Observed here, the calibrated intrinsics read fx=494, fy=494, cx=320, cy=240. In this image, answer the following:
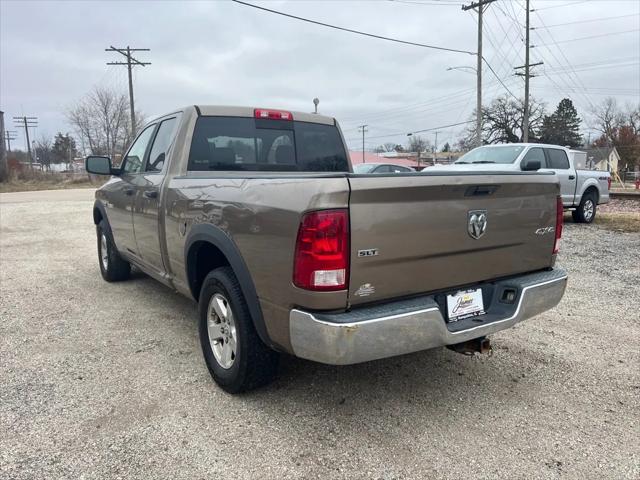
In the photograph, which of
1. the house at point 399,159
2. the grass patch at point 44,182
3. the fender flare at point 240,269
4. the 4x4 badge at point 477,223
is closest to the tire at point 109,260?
the fender flare at point 240,269

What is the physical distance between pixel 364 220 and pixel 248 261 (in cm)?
78

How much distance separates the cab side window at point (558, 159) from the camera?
449 inches

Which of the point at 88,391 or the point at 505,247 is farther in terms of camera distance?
the point at 88,391

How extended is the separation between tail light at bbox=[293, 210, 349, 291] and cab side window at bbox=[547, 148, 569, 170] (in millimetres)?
10461

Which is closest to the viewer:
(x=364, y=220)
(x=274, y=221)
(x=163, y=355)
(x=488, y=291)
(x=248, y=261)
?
A: (x=364, y=220)

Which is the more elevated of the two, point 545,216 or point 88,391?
point 545,216

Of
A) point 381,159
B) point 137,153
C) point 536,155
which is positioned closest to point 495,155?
point 536,155

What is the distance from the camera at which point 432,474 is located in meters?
2.46

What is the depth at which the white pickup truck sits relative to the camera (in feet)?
35.0

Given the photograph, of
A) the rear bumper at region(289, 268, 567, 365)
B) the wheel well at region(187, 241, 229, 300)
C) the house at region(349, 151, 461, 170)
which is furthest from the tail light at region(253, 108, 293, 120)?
the house at region(349, 151, 461, 170)

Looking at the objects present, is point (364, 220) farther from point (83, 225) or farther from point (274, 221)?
point (83, 225)

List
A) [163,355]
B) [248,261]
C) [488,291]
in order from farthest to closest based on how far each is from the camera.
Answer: [163,355] → [488,291] → [248,261]

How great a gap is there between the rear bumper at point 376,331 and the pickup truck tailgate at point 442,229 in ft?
0.36

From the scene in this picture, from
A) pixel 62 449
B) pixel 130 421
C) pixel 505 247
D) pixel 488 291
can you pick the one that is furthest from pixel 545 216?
pixel 62 449
